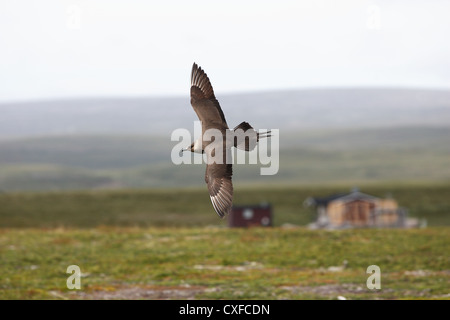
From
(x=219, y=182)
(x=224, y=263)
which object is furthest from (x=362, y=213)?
(x=219, y=182)

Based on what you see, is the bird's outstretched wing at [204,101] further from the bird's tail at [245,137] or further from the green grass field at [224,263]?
the green grass field at [224,263]

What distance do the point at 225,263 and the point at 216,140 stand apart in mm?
11843

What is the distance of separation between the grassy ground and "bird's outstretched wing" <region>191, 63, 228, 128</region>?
718cm

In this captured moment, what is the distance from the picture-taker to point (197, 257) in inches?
993

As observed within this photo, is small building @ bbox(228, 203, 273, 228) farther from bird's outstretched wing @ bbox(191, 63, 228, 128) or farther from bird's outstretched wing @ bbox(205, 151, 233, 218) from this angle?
bird's outstretched wing @ bbox(205, 151, 233, 218)

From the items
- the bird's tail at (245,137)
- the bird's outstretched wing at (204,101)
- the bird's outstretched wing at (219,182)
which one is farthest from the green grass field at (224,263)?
the bird's tail at (245,137)

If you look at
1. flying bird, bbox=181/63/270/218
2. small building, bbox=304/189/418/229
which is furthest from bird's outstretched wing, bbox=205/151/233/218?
small building, bbox=304/189/418/229

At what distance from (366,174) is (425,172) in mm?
15396

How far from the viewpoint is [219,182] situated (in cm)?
1352
